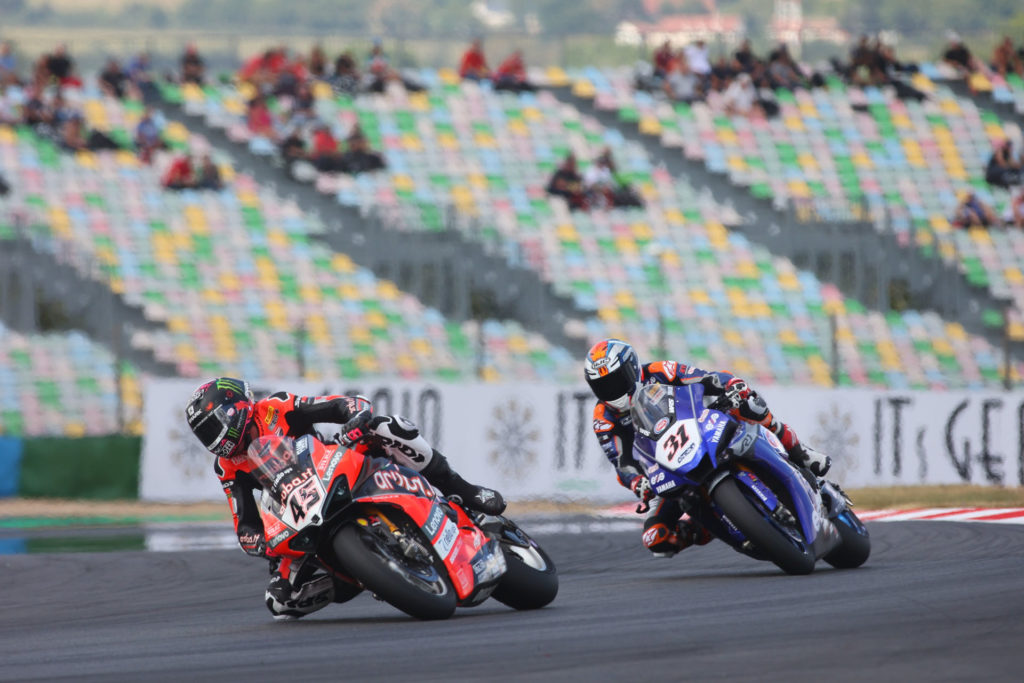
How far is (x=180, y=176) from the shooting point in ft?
81.5

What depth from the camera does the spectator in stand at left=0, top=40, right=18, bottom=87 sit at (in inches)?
1024

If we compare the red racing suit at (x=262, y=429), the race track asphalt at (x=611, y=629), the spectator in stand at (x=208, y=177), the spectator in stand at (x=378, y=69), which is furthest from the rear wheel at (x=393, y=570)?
the spectator in stand at (x=378, y=69)

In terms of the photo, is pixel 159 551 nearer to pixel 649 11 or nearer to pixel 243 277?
pixel 243 277

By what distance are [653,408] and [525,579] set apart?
151cm

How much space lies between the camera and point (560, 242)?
24.0 meters

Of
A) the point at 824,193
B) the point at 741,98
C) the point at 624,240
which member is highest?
the point at 741,98

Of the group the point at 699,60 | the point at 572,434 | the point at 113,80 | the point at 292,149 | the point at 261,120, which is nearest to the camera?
the point at 572,434

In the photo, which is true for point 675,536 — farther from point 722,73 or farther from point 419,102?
point 722,73

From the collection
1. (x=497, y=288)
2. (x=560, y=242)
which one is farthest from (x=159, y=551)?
(x=560, y=242)

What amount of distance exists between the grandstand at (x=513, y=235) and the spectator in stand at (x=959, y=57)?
57 centimetres

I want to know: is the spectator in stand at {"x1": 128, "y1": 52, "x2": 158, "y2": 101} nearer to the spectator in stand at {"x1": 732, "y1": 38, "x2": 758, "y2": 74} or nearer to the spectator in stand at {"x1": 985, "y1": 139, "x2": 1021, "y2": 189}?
the spectator in stand at {"x1": 732, "y1": 38, "x2": 758, "y2": 74}

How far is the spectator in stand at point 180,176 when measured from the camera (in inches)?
973

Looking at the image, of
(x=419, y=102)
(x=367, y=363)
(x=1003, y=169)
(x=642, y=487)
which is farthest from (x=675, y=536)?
(x=419, y=102)

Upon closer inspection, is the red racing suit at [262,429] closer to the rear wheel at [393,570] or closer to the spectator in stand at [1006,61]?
the rear wheel at [393,570]
